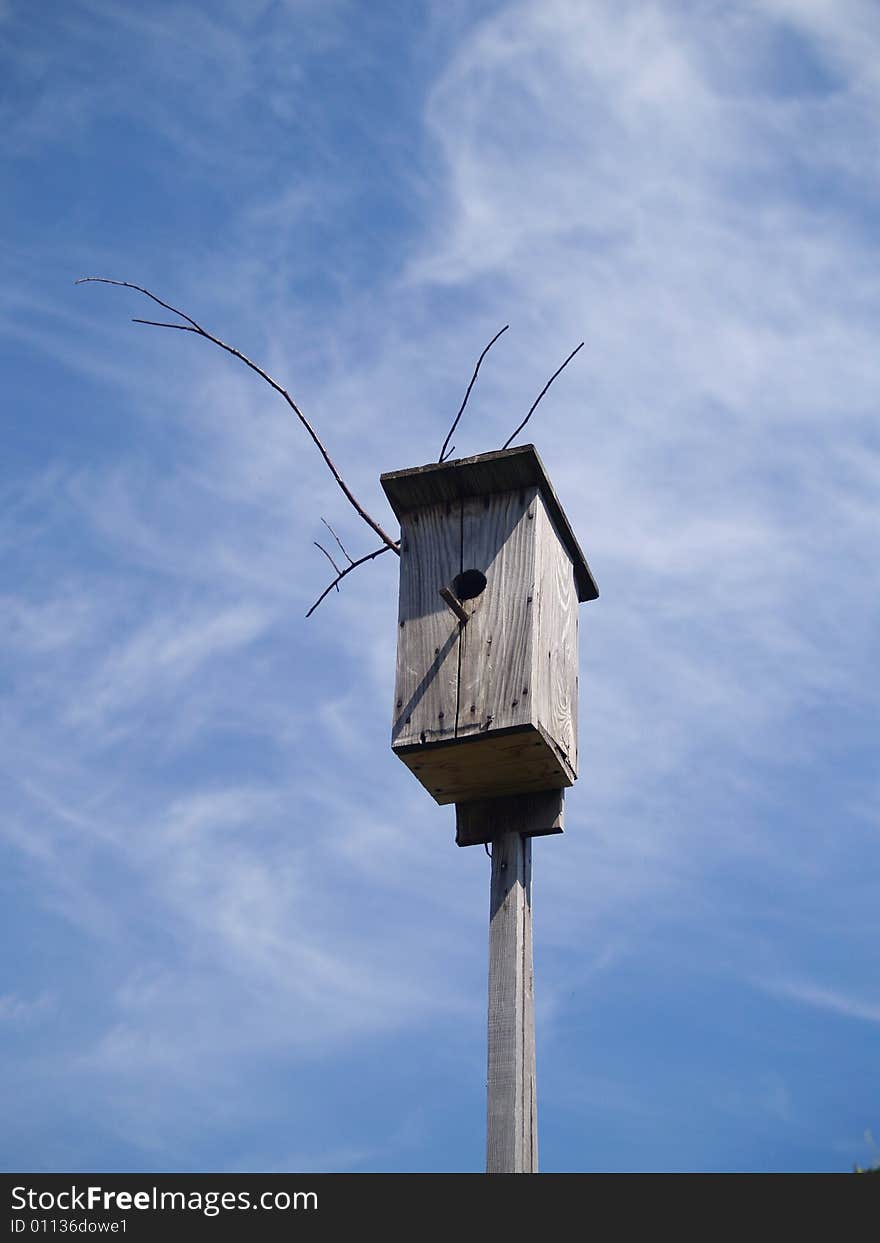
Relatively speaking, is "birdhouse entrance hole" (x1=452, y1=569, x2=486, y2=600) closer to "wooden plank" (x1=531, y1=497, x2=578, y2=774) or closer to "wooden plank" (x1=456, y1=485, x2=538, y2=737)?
"wooden plank" (x1=456, y1=485, x2=538, y2=737)

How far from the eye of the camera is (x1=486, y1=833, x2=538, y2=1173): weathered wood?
3.63 meters

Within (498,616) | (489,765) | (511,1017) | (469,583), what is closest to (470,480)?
(469,583)

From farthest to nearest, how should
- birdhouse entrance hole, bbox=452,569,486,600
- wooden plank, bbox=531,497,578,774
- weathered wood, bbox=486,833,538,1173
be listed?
birdhouse entrance hole, bbox=452,569,486,600 → wooden plank, bbox=531,497,578,774 → weathered wood, bbox=486,833,538,1173

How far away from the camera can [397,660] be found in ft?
14.4

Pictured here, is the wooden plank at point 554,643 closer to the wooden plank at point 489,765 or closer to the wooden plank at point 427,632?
the wooden plank at point 489,765

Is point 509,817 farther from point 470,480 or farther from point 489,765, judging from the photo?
point 470,480

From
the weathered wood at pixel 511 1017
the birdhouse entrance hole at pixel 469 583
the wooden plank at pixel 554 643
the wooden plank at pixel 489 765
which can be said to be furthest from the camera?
the birdhouse entrance hole at pixel 469 583

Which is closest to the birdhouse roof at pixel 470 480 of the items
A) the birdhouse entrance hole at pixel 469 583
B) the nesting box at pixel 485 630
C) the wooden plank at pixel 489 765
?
the nesting box at pixel 485 630

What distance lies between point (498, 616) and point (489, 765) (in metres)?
0.47

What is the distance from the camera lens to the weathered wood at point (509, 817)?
4.27 m

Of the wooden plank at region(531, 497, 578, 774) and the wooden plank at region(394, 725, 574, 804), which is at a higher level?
the wooden plank at region(531, 497, 578, 774)

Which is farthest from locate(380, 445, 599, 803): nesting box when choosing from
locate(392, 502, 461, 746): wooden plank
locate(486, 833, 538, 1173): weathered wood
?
locate(486, 833, 538, 1173): weathered wood
